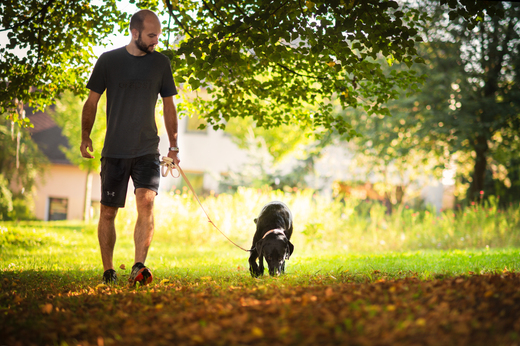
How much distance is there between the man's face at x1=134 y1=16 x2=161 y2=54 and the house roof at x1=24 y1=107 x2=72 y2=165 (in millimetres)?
16909

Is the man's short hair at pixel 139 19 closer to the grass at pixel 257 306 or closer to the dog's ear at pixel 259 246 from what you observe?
the grass at pixel 257 306

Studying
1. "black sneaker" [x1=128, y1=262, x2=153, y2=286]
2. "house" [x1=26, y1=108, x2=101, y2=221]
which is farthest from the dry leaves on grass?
"house" [x1=26, y1=108, x2=101, y2=221]

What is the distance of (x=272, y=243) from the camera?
14.6 ft

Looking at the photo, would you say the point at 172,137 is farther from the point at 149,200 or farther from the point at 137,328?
the point at 137,328

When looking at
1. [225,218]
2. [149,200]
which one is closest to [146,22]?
[149,200]

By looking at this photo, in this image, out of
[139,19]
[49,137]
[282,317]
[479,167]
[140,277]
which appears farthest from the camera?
[49,137]

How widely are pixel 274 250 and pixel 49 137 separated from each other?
19508mm

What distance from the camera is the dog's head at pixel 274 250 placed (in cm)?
443

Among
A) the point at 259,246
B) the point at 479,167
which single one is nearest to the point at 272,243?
the point at 259,246

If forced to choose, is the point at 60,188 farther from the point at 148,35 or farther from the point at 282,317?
the point at 282,317

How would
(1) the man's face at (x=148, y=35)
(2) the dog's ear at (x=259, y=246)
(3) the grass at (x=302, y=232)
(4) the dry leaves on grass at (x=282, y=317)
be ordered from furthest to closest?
(3) the grass at (x=302, y=232) → (2) the dog's ear at (x=259, y=246) → (1) the man's face at (x=148, y=35) → (4) the dry leaves on grass at (x=282, y=317)

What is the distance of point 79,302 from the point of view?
3072 mm

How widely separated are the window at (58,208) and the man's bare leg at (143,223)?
1774 centimetres

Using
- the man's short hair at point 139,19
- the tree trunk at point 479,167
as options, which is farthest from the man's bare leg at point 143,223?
the tree trunk at point 479,167
